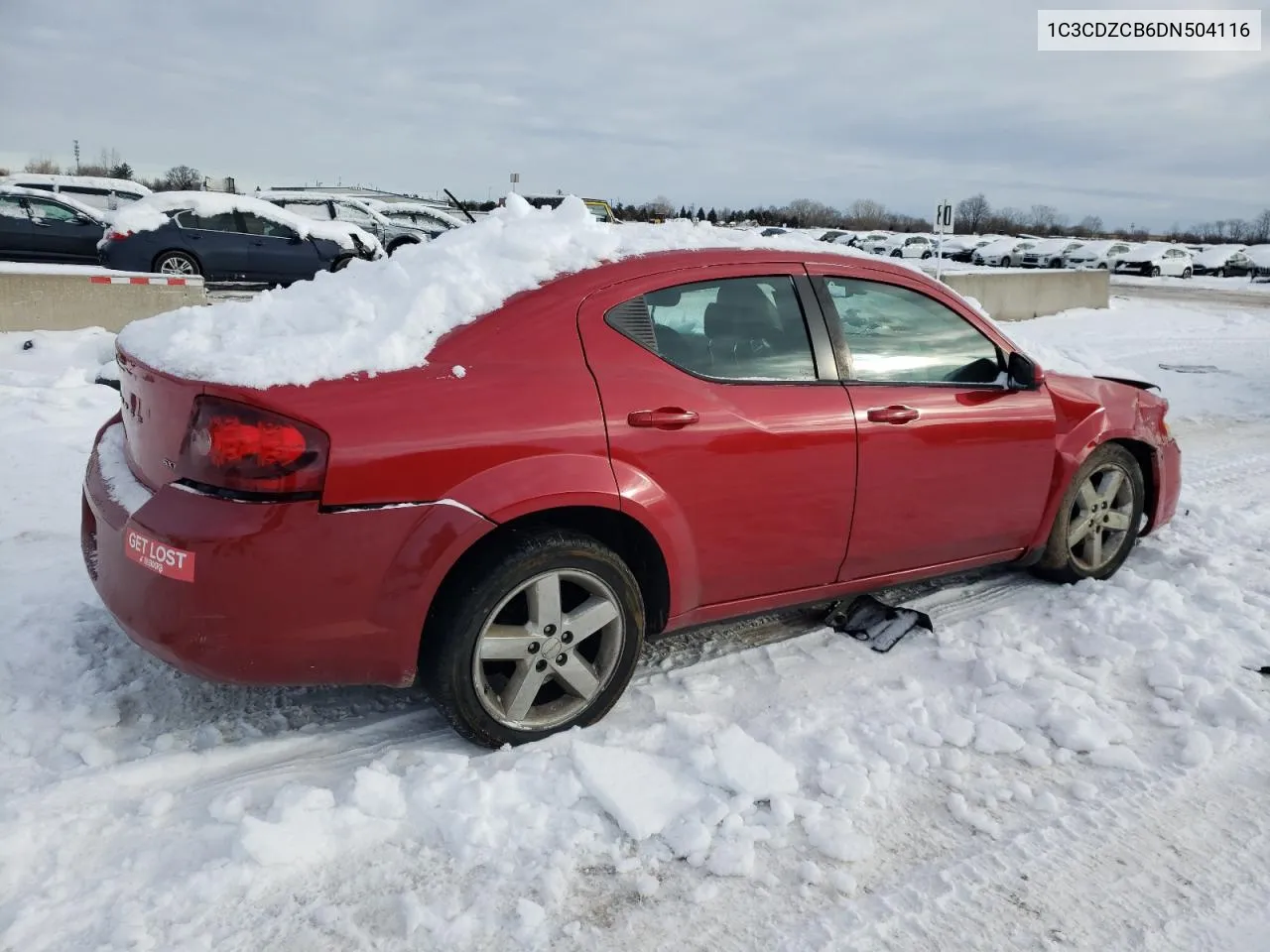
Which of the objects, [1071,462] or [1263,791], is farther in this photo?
[1071,462]

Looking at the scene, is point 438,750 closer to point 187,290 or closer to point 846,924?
point 846,924

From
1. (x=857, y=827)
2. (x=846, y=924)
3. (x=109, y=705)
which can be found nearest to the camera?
(x=846, y=924)

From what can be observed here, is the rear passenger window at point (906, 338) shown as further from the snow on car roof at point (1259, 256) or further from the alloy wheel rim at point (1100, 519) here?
the snow on car roof at point (1259, 256)

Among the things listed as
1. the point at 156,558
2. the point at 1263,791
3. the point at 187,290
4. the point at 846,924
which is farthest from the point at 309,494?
the point at 187,290

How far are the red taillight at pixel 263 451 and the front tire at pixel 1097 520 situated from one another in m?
3.26

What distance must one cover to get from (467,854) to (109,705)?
1472 millimetres

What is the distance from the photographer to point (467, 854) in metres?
2.58

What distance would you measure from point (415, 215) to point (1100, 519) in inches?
754

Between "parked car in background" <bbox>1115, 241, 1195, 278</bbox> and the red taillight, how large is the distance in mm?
44666

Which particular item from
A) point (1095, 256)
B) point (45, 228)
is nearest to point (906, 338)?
point (45, 228)

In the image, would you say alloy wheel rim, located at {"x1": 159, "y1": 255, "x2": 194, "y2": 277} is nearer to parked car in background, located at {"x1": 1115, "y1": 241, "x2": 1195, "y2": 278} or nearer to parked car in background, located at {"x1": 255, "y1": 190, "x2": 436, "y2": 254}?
parked car in background, located at {"x1": 255, "y1": 190, "x2": 436, "y2": 254}

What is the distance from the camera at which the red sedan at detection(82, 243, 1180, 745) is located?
2688 millimetres

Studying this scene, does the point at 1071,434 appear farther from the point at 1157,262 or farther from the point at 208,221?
the point at 1157,262

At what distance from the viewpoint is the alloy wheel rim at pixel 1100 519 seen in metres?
4.51
